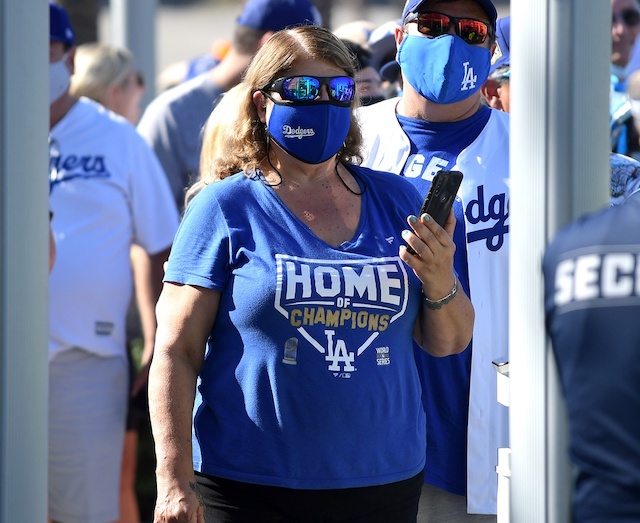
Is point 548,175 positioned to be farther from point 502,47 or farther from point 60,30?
point 60,30

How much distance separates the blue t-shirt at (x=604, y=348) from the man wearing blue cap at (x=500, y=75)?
203 centimetres

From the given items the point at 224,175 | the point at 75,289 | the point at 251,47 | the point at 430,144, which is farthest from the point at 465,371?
the point at 251,47

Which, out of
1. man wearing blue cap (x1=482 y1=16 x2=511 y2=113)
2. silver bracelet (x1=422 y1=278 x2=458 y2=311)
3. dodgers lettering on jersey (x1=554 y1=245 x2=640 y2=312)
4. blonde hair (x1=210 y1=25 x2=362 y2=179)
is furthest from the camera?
man wearing blue cap (x1=482 y1=16 x2=511 y2=113)

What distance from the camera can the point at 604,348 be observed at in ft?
6.14

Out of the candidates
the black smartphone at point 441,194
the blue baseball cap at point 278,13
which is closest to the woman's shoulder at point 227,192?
the black smartphone at point 441,194

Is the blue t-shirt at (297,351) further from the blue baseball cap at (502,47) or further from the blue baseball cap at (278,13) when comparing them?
the blue baseball cap at (278,13)

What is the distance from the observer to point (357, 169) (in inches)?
120

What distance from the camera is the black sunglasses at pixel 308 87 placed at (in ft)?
9.43

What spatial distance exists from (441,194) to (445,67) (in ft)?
2.32

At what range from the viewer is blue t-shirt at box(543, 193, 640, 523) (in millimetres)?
1854

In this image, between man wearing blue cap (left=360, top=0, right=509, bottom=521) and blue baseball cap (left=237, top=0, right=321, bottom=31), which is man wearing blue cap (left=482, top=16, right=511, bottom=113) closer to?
man wearing blue cap (left=360, top=0, right=509, bottom=521)

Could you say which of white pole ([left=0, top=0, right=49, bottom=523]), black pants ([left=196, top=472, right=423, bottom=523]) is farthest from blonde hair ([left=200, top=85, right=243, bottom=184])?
black pants ([left=196, top=472, right=423, bottom=523])

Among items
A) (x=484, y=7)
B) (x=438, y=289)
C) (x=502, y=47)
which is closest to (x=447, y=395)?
(x=438, y=289)

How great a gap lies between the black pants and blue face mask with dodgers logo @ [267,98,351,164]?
31.7 inches
